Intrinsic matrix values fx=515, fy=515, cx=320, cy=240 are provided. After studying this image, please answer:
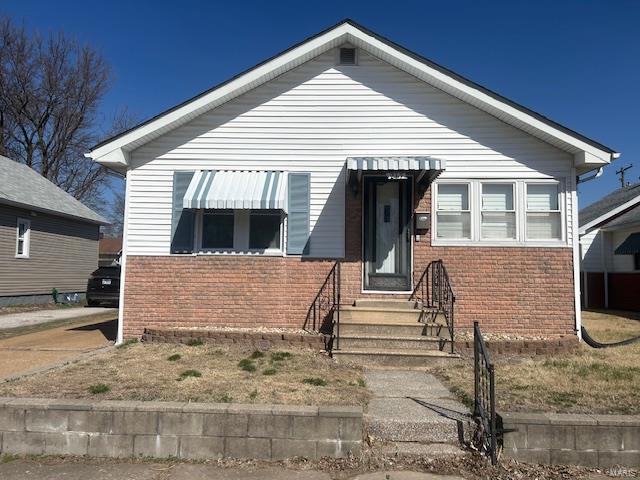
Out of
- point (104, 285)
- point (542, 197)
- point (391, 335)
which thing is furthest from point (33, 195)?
point (542, 197)

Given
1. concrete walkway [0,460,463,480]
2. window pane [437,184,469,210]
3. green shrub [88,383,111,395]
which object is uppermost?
window pane [437,184,469,210]

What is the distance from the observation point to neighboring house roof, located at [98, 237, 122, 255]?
53781mm

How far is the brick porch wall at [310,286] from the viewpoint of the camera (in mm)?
9539

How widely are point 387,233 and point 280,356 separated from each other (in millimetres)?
3287

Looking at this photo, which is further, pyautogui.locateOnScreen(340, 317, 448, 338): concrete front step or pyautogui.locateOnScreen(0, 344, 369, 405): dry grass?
pyautogui.locateOnScreen(340, 317, 448, 338): concrete front step

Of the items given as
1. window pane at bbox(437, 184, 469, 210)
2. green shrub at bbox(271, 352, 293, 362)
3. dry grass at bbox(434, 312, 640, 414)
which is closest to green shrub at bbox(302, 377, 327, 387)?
green shrub at bbox(271, 352, 293, 362)

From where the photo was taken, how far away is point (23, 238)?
18.7 m

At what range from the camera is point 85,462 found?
4.77 metres

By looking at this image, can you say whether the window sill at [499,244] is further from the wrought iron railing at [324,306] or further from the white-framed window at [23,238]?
the white-framed window at [23,238]

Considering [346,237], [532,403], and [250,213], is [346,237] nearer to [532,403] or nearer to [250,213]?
[250,213]

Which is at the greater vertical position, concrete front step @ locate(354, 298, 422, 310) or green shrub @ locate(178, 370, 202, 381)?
concrete front step @ locate(354, 298, 422, 310)

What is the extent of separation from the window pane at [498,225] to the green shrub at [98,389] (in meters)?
6.99

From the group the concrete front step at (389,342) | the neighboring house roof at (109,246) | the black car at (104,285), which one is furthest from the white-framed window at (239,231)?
the neighboring house roof at (109,246)

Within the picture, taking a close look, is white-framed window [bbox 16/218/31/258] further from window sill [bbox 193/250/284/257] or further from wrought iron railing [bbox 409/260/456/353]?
wrought iron railing [bbox 409/260/456/353]
